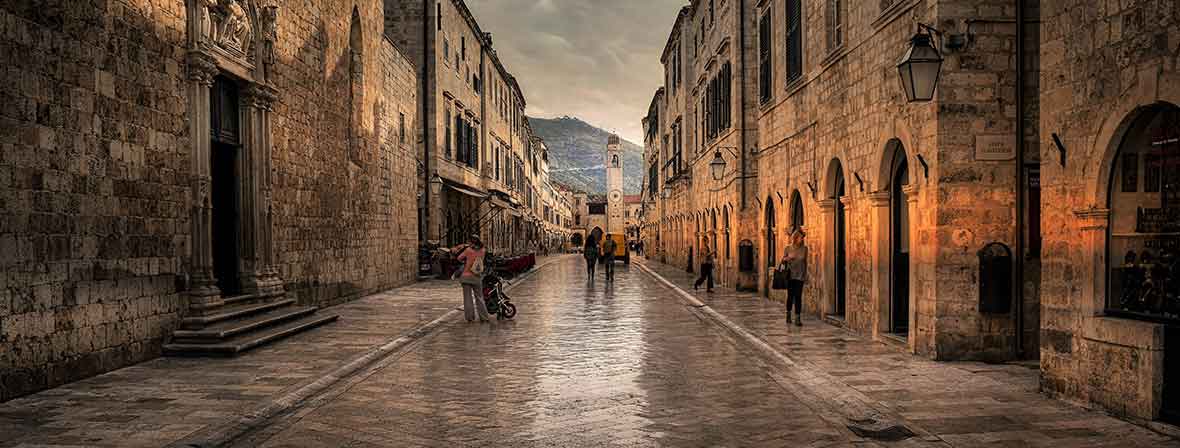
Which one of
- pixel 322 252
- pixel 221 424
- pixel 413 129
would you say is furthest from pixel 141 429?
pixel 413 129

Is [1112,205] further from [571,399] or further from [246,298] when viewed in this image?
[246,298]

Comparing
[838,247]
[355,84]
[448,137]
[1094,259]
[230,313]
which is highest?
[355,84]

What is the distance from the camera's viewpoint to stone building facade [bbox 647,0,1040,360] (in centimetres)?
930

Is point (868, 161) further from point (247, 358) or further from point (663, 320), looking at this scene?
point (247, 358)

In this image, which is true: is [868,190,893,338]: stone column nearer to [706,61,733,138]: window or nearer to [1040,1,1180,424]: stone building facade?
[1040,1,1180,424]: stone building facade

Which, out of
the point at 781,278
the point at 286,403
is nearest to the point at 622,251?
the point at 781,278

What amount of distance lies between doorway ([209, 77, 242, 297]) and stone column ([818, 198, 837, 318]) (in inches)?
389

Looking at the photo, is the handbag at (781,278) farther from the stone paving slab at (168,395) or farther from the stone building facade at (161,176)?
the stone building facade at (161,176)

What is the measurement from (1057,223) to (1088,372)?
4.51ft

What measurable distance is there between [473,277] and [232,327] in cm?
440

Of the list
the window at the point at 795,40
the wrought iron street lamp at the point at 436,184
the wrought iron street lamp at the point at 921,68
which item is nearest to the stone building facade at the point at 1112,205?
the wrought iron street lamp at the point at 921,68

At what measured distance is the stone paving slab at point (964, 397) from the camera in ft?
19.0

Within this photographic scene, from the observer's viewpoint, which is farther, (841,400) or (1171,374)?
(841,400)

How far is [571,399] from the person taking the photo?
7.32 m
